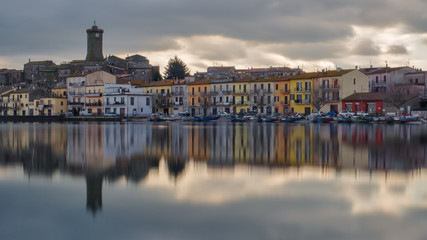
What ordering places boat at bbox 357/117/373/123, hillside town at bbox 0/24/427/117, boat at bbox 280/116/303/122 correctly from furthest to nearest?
1. hillside town at bbox 0/24/427/117
2. boat at bbox 280/116/303/122
3. boat at bbox 357/117/373/123

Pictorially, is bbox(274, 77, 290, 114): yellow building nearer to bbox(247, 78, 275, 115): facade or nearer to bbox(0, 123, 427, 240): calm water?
bbox(247, 78, 275, 115): facade

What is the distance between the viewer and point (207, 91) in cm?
9725

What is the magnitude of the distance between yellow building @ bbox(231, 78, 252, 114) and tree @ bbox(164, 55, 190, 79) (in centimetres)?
3703

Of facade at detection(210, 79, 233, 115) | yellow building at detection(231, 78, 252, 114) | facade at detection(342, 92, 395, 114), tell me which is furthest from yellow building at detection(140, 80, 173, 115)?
facade at detection(342, 92, 395, 114)

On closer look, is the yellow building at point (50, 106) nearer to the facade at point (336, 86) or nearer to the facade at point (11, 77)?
the facade at point (11, 77)

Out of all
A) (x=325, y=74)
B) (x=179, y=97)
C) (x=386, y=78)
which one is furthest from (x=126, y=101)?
(x=386, y=78)

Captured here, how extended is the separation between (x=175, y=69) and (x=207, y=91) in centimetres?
3583

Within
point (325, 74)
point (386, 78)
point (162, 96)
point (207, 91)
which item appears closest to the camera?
point (325, 74)

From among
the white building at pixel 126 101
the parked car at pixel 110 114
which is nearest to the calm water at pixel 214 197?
the parked car at pixel 110 114

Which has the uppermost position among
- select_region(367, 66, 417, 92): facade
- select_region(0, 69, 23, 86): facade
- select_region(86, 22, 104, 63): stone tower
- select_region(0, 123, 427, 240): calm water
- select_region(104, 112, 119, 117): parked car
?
select_region(86, 22, 104, 63): stone tower

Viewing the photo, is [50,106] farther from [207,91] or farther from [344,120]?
[344,120]

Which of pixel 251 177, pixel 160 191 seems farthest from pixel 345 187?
pixel 160 191

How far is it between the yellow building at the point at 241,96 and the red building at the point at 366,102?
18847mm

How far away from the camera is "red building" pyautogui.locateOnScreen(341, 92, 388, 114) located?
76.5 meters
